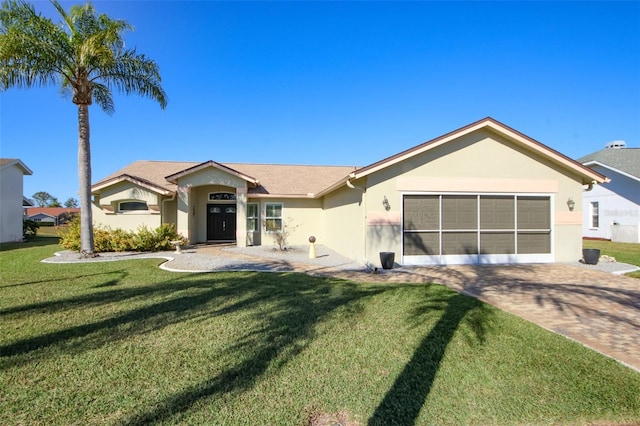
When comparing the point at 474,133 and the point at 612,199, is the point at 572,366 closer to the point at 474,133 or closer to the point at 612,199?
the point at 474,133

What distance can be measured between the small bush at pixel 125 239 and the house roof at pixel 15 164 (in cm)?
1061

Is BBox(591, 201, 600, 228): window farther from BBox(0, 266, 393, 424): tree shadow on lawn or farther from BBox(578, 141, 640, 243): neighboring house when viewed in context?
BBox(0, 266, 393, 424): tree shadow on lawn

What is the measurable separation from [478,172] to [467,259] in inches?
129

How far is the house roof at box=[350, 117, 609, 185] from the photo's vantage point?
448 inches

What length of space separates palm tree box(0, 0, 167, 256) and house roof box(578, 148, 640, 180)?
26.7m

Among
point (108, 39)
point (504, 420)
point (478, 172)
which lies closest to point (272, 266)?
point (478, 172)

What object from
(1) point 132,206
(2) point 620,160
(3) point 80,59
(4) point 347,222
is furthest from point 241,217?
(2) point 620,160

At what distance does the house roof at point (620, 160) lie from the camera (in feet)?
67.4

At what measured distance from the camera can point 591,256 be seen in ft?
38.6

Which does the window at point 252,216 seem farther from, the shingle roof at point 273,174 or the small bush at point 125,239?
the small bush at point 125,239

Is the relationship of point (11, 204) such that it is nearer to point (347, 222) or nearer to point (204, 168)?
point (204, 168)

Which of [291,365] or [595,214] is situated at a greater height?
[595,214]

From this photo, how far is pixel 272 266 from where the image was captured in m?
11.7

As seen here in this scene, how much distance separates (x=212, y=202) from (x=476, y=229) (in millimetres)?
14418
